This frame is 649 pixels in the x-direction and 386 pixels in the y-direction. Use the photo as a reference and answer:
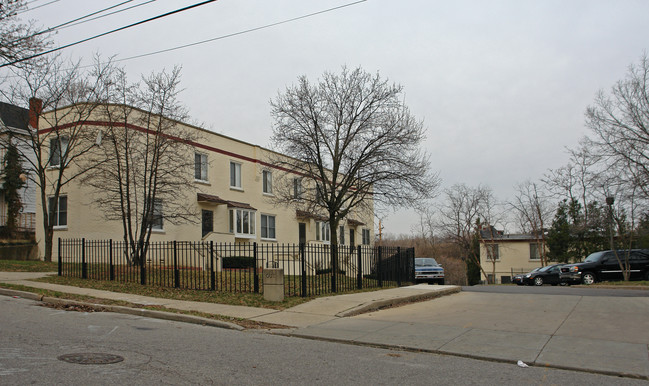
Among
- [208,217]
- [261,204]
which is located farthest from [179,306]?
[261,204]

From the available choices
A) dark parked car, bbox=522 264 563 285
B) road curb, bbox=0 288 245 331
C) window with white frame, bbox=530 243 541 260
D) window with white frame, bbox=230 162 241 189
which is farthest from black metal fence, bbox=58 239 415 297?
window with white frame, bbox=530 243 541 260

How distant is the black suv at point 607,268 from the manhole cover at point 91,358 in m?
25.2

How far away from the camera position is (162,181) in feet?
72.4

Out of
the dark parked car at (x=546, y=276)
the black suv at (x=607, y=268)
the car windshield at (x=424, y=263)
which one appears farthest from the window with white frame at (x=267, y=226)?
the black suv at (x=607, y=268)

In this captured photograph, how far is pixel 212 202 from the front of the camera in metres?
28.6

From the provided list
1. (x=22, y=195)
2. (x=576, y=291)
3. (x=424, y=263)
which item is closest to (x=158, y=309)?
(x=576, y=291)

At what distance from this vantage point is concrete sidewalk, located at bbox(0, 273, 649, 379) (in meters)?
7.87

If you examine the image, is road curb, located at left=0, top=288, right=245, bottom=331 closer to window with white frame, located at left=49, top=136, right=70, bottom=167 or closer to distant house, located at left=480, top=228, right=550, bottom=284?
window with white frame, located at left=49, top=136, right=70, bottom=167

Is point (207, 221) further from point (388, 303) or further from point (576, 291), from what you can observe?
point (576, 291)

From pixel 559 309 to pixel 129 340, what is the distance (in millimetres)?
9947

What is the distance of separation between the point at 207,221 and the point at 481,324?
21184mm

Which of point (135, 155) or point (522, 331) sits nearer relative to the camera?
point (522, 331)

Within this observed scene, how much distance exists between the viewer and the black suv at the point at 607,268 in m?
25.8

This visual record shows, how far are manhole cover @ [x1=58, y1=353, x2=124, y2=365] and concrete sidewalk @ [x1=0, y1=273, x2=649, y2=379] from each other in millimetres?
3453
